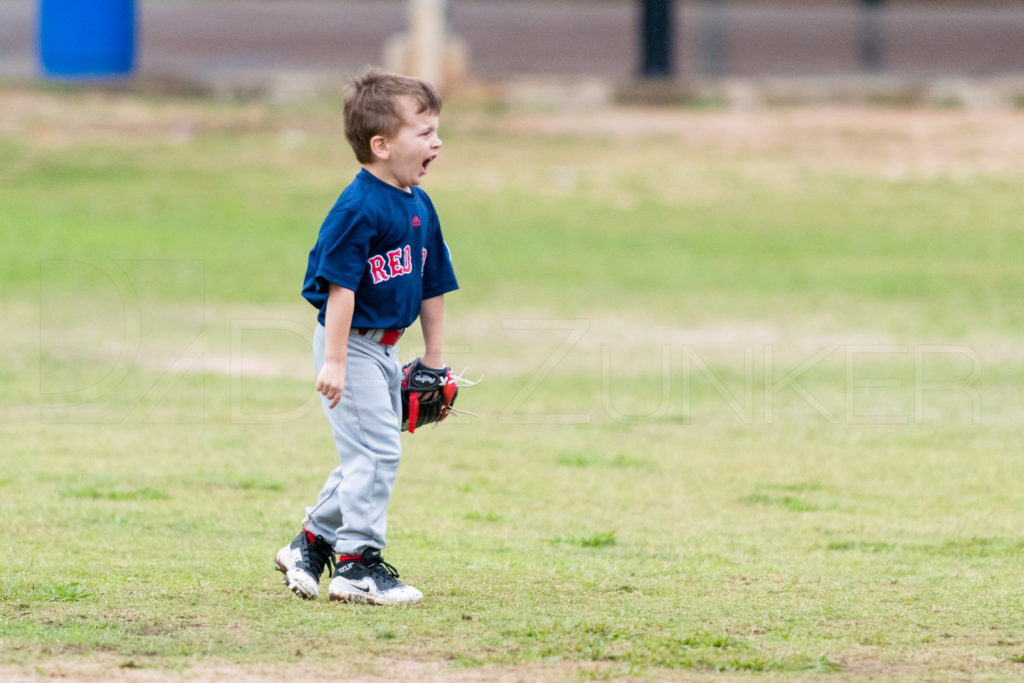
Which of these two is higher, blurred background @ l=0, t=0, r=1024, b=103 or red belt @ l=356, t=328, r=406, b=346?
blurred background @ l=0, t=0, r=1024, b=103

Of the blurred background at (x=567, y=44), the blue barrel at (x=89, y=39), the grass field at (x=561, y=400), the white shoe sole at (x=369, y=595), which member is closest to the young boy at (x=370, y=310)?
the white shoe sole at (x=369, y=595)

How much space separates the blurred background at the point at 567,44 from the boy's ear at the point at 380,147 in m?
18.7

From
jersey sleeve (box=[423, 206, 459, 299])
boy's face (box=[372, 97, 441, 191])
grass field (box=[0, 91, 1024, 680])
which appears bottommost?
grass field (box=[0, 91, 1024, 680])

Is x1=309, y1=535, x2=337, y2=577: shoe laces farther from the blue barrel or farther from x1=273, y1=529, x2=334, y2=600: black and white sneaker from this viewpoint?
the blue barrel

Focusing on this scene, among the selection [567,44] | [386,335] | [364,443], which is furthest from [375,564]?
[567,44]

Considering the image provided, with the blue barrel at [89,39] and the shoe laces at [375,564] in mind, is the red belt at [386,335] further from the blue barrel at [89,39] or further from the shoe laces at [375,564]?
the blue barrel at [89,39]

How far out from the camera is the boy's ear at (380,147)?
192 inches

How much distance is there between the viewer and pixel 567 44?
27.3m

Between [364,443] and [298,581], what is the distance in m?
0.48

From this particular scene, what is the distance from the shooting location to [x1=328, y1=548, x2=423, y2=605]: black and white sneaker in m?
4.81

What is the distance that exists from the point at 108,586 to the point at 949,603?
272 centimetres

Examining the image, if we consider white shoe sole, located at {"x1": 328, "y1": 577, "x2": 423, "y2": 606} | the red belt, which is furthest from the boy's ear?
white shoe sole, located at {"x1": 328, "y1": 577, "x2": 423, "y2": 606}

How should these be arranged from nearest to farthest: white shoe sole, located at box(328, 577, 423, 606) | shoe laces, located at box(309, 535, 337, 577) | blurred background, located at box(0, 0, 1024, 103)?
white shoe sole, located at box(328, 577, 423, 606) < shoe laces, located at box(309, 535, 337, 577) < blurred background, located at box(0, 0, 1024, 103)

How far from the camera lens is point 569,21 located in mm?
27500
